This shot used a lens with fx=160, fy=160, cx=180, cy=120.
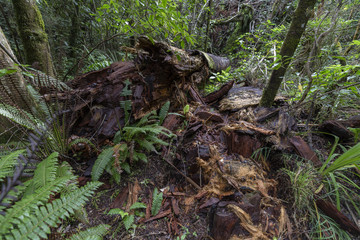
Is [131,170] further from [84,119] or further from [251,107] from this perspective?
[251,107]

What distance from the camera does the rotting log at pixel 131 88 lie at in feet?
8.29

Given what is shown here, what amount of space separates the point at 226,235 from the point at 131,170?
137 centimetres

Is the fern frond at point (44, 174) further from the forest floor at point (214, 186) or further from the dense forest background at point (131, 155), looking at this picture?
the forest floor at point (214, 186)

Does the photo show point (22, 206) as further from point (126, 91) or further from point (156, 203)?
point (126, 91)

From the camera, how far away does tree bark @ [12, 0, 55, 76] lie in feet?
8.42

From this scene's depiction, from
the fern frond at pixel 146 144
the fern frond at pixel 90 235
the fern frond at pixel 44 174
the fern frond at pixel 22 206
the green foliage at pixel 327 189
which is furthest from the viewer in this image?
the fern frond at pixel 146 144

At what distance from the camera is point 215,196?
70.4 inches

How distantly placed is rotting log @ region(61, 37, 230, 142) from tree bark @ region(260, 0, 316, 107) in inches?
53.1

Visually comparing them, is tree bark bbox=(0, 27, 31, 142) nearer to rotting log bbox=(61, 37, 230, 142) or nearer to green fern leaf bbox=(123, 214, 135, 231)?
rotting log bbox=(61, 37, 230, 142)

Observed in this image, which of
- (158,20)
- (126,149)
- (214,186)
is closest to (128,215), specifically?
(126,149)

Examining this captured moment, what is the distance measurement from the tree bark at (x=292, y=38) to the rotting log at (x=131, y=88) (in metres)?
1.35

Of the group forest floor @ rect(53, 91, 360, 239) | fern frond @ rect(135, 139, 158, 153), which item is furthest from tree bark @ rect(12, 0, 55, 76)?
forest floor @ rect(53, 91, 360, 239)

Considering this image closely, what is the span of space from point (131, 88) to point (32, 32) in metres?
1.89

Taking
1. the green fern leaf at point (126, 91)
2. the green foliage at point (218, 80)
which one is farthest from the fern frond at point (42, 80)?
the green foliage at point (218, 80)
